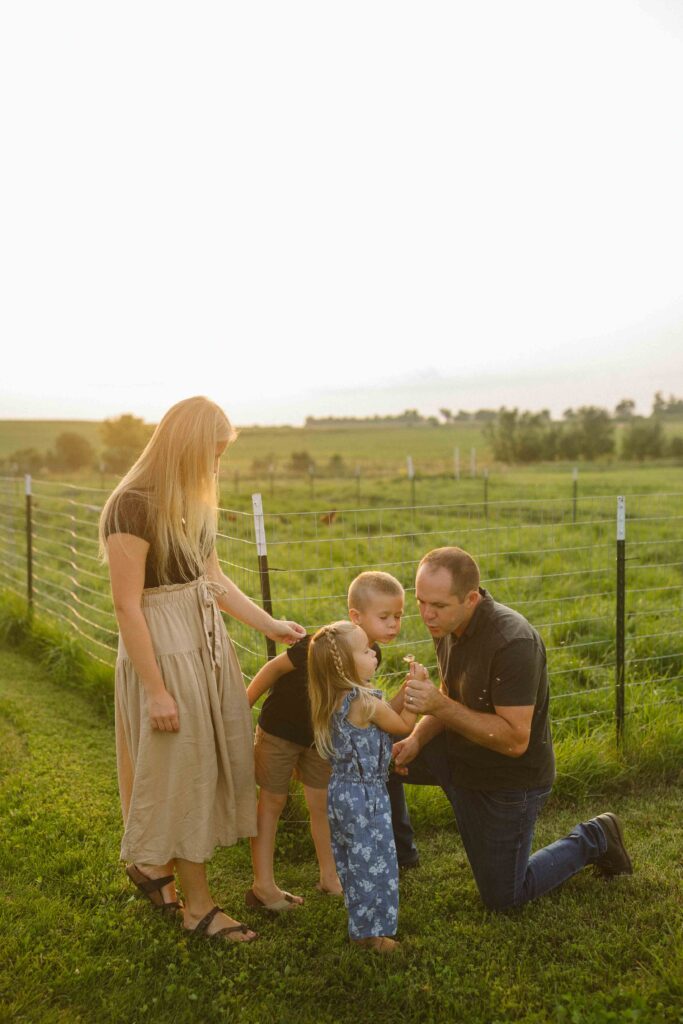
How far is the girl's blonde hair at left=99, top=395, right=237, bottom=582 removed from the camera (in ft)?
9.93

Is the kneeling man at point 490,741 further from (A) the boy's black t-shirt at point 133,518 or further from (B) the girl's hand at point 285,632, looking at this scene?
(A) the boy's black t-shirt at point 133,518

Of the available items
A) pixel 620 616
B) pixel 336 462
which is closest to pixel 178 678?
pixel 620 616

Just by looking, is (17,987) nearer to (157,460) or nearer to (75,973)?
(75,973)

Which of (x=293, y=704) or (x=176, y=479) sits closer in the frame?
(x=176, y=479)

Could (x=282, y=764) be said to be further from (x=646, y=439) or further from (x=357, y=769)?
(x=646, y=439)

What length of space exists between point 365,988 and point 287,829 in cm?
126

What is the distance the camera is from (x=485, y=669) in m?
3.29

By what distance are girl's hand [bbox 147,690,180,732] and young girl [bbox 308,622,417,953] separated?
1.66ft

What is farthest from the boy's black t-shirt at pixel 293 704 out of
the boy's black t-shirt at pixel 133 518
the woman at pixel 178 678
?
the boy's black t-shirt at pixel 133 518

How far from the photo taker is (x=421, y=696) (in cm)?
312

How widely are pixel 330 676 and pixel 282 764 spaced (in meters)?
0.73

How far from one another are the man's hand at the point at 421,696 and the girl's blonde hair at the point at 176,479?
3.11 feet

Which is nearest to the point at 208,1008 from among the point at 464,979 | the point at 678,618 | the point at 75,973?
the point at 75,973

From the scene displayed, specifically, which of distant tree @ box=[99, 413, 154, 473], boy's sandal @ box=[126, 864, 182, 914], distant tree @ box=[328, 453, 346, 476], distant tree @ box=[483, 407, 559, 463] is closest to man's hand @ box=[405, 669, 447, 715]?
boy's sandal @ box=[126, 864, 182, 914]
